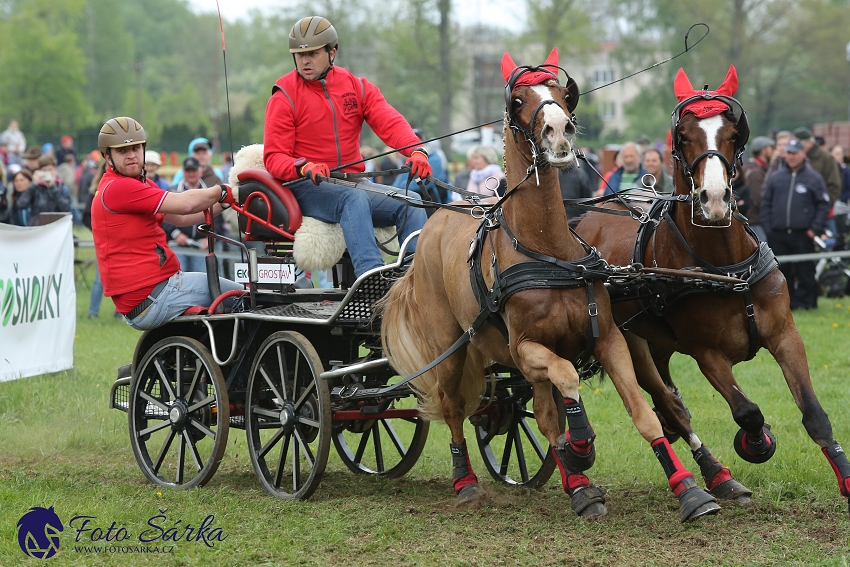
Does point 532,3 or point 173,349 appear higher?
point 532,3

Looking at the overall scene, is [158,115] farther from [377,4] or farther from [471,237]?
[471,237]

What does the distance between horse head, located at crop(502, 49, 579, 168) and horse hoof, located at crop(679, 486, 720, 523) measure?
1.52 m

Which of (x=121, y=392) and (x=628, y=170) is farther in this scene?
(x=628, y=170)

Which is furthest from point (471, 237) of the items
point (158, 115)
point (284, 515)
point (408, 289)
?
point (158, 115)

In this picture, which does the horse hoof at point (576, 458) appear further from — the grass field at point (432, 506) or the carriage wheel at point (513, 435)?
the carriage wheel at point (513, 435)

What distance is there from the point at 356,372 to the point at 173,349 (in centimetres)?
135

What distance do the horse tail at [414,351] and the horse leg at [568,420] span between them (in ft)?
2.50

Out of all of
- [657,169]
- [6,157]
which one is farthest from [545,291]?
[6,157]

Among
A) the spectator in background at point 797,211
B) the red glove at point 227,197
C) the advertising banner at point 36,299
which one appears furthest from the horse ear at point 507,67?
the spectator in background at point 797,211

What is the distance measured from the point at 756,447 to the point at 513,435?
171 cm

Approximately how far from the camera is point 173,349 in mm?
6578

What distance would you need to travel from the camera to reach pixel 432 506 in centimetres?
576

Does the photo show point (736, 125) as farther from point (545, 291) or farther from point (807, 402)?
point (807, 402)

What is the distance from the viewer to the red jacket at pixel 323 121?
6.16 meters
